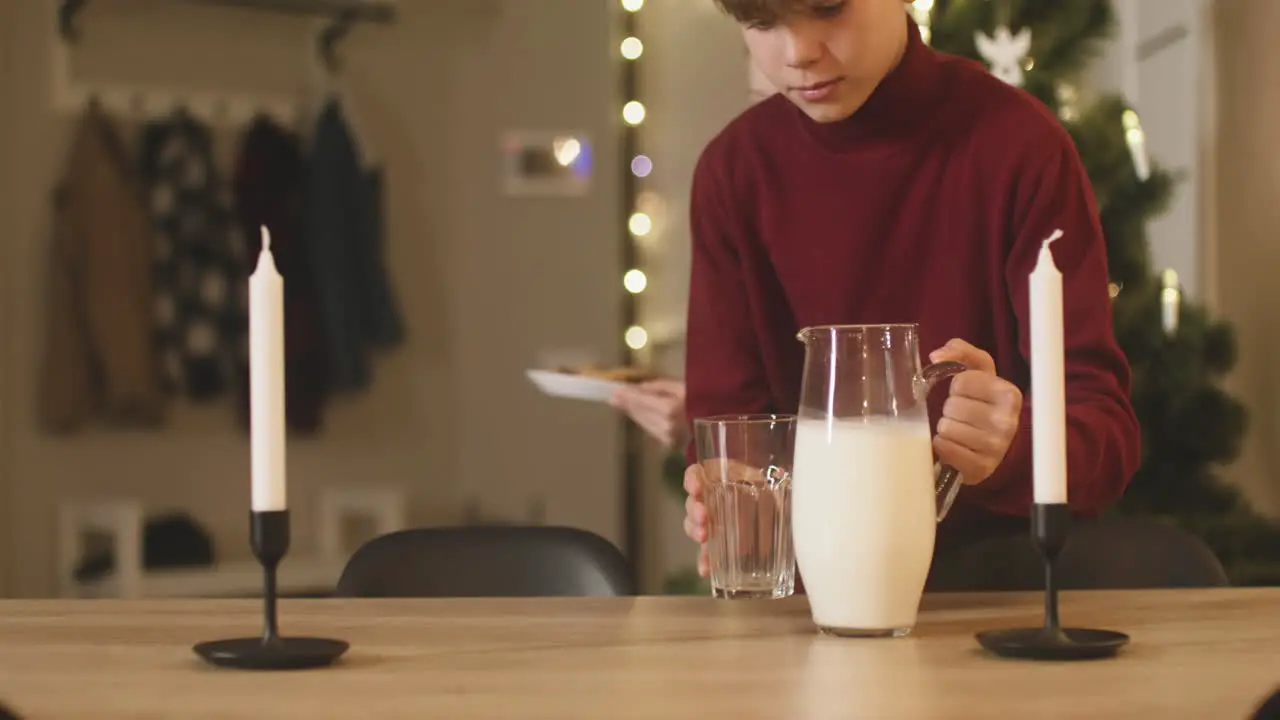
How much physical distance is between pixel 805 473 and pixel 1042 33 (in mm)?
1884

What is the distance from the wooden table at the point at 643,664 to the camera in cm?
79

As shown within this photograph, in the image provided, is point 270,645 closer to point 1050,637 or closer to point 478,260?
point 1050,637

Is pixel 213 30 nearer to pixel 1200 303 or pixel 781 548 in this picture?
pixel 1200 303

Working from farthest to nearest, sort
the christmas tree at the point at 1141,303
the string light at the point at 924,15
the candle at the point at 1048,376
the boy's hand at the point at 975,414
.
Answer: the string light at the point at 924,15
the christmas tree at the point at 1141,303
the boy's hand at the point at 975,414
the candle at the point at 1048,376

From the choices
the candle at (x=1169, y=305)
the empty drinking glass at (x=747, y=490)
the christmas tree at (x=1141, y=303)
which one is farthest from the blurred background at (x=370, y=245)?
the empty drinking glass at (x=747, y=490)

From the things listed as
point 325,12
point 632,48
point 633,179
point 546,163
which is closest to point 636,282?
point 633,179

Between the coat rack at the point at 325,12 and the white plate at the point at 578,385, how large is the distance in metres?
2.09

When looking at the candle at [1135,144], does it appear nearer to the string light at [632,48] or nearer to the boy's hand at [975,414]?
the boy's hand at [975,414]

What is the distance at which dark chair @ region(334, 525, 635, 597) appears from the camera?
4.90 ft

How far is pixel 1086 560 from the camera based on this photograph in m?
1.47

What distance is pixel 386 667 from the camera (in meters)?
0.93

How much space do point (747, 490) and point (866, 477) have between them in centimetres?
18

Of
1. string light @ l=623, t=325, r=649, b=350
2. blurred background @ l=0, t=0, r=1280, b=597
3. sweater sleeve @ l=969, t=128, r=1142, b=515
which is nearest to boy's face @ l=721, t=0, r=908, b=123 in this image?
sweater sleeve @ l=969, t=128, r=1142, b=515

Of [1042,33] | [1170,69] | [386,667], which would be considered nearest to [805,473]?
[386,667]
